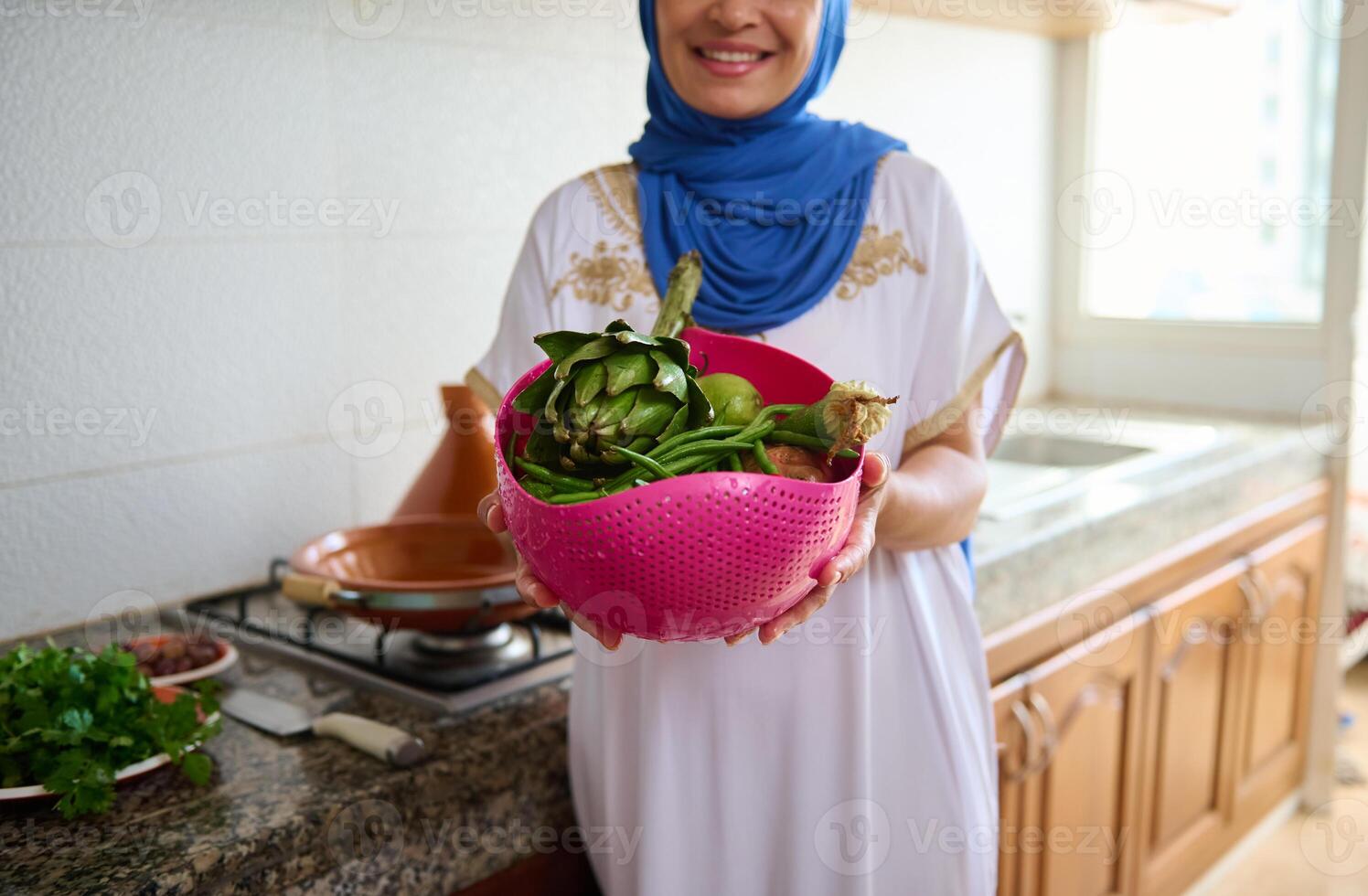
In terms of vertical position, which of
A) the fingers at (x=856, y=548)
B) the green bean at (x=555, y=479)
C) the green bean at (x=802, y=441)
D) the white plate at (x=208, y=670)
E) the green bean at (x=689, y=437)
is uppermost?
the green bean at (x=689, y=437)

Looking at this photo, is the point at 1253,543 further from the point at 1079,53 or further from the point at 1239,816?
the point at 1079,53

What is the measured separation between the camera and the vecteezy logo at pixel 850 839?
1.05 metres

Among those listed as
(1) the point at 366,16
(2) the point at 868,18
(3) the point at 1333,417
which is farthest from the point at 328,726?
(3) the point at 1333,417

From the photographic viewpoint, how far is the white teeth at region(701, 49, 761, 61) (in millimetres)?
1033

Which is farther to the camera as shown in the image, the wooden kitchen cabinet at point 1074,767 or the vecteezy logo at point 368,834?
the wooden kitchen cabinet at point 1074,767

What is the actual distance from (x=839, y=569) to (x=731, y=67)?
19.7 inches

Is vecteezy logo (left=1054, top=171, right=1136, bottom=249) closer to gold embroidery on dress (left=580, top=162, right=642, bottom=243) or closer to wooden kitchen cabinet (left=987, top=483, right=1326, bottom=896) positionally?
wooden kitchen cabinet (left=987, top=483, right=1326, bottom=896)

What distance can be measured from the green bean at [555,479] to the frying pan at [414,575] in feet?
A: 1.50

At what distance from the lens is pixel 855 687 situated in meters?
1.05

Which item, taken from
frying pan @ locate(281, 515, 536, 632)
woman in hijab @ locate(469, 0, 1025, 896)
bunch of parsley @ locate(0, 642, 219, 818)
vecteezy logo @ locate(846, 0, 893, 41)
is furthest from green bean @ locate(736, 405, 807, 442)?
vecteezy logo @ locate(846, 0, 893, 41)

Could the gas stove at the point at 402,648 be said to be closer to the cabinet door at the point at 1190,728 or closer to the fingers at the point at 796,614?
the fingers at the point at 796,614

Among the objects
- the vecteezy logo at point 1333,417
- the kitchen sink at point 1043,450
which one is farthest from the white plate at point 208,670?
the vecteezy logo at point 1333,417

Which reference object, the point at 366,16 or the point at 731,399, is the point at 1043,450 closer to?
the point at 366,16

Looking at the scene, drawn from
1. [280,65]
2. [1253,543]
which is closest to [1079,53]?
[1253,543]
